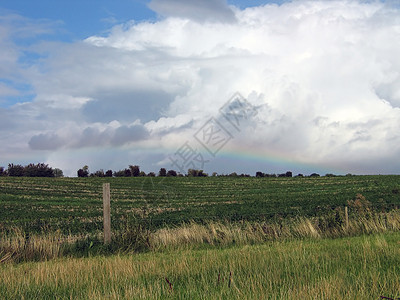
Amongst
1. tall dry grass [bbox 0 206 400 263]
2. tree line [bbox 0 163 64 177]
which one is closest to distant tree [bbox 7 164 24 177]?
tree line [bbox 0 163 64 177]

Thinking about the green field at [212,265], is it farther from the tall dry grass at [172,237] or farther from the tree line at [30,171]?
the tree line at [30,171]

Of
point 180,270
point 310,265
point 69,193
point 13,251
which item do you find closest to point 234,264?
point 180,270

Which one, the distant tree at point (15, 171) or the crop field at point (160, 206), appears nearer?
the crop field at point (160, 206)

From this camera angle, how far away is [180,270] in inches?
291

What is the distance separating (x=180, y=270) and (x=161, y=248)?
Result: 4.16 m

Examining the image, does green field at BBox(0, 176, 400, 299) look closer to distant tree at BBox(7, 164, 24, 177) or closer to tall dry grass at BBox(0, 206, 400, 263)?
tall dry grass at BBox(0, 206, 400, 263)

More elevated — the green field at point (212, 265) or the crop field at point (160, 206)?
the green field at point (212, 265)

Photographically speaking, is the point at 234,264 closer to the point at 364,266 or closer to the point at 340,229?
the point at 364,266

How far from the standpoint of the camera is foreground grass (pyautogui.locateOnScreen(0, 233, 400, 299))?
5.48m

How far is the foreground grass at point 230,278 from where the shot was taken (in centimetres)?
548

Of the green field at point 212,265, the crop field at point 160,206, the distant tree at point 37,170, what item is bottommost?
the crop field at point 160,206

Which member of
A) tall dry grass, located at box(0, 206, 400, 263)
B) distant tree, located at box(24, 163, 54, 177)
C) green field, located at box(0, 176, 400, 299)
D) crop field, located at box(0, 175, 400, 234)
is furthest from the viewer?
distant tree, located at box(24, 163, 54, 177)

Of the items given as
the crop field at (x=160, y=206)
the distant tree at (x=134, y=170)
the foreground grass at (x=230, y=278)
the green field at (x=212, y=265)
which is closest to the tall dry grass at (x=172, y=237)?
the green field at (x=212, y=265)

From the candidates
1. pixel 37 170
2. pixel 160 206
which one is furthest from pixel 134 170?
pixel 160 206
